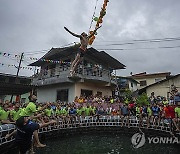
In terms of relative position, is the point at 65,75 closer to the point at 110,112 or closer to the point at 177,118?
the point at 110,112

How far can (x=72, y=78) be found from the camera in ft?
68.4

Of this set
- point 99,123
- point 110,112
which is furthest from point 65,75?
point 99,123

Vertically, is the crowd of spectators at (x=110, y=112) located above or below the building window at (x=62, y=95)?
below

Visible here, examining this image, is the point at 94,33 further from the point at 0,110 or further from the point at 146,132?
the point at 146,132

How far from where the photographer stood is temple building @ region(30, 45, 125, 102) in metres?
21.4

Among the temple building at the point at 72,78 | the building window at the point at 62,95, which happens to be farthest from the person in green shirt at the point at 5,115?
the building window at the point at 62,95

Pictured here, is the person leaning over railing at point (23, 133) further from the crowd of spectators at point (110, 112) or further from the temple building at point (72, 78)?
the temple building at point (72, 78)

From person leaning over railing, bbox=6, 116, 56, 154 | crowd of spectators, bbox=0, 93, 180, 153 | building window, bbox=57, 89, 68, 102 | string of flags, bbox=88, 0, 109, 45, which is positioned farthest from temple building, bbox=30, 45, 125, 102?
person leaning over railing, bbox=6, 116, 56, 154

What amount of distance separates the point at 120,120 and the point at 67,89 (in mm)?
9399

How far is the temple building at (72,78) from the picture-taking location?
21375 mm

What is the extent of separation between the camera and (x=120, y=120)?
46.2 ft

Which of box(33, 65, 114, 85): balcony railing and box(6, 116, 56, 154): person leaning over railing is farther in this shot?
box(33, 65, 114, 85): balcony railing

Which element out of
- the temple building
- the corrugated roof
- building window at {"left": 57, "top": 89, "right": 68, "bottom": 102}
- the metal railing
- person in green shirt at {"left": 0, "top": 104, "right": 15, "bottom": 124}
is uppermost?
the corrugated roof

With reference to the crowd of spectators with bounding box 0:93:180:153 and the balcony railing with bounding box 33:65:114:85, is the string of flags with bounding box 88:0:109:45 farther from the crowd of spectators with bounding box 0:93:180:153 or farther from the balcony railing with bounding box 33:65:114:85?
the balcony railing with bounding box 33:65:114:85
